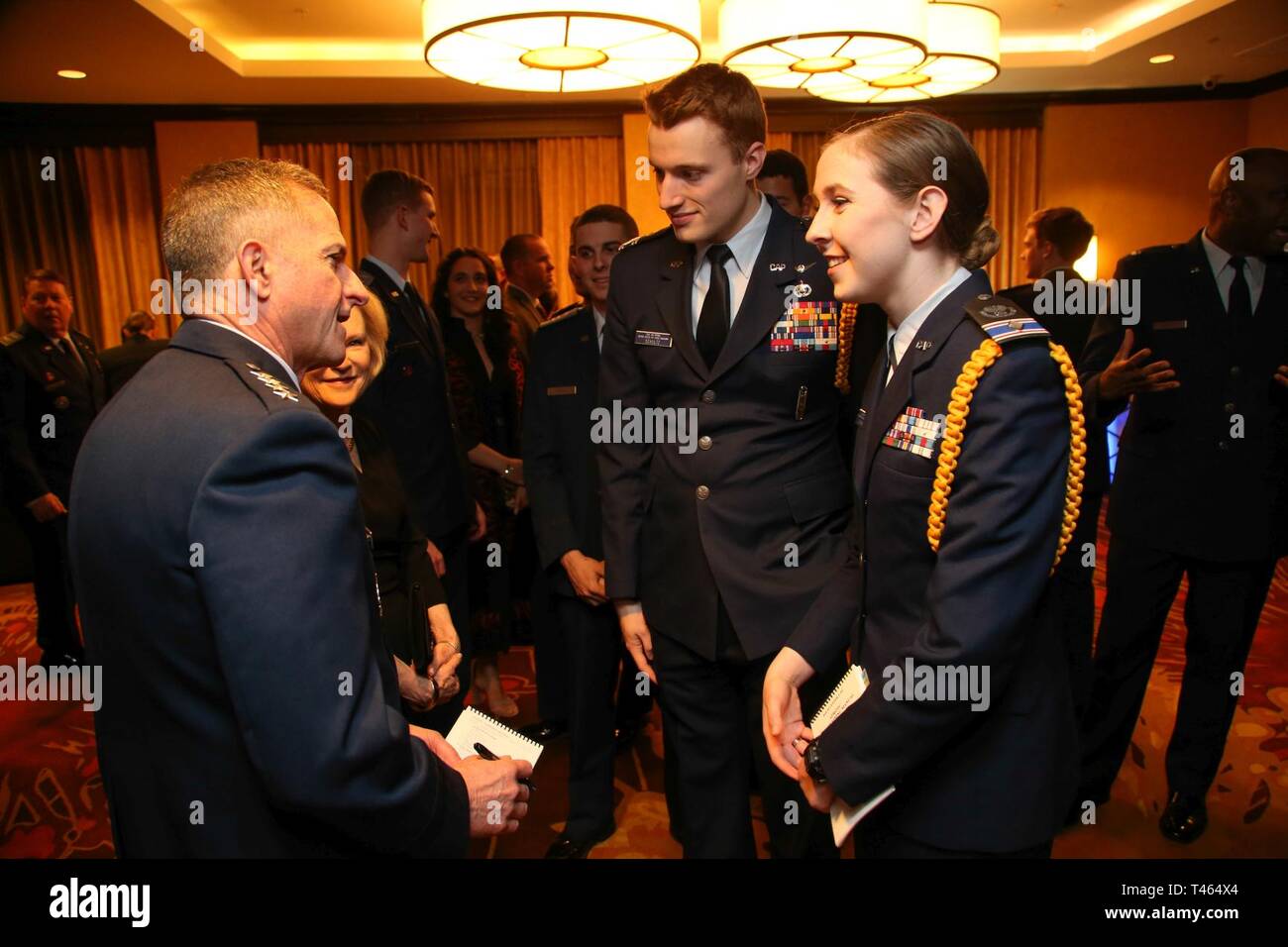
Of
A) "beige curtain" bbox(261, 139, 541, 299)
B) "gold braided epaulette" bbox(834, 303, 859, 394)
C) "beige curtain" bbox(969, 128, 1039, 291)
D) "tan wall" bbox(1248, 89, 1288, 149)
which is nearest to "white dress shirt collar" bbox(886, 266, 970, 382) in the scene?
"gold braided epaulette" bbox(834, 303, 859, 394)

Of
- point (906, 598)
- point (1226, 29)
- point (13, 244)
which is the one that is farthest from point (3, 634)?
point (1226, 29)

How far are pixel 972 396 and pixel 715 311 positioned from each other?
76 cm

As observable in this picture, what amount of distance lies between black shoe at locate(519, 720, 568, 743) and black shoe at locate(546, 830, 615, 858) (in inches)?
32.3

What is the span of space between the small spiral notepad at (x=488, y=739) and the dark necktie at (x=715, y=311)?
0.82 meters

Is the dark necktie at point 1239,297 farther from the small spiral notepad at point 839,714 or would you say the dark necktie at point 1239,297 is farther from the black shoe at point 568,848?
the black shoe at point 568,848

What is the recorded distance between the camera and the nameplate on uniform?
6.08 ft

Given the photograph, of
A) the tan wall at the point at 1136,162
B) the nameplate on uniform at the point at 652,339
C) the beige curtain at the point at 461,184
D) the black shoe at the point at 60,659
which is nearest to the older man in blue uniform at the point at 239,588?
the nameplate on uniform at the point at 652,339

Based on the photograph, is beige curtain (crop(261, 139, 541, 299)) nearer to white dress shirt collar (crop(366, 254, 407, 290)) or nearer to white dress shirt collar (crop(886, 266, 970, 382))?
white dress shirt collar (crop(366, 254, 407, 290))

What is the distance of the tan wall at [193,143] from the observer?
7.04 metres

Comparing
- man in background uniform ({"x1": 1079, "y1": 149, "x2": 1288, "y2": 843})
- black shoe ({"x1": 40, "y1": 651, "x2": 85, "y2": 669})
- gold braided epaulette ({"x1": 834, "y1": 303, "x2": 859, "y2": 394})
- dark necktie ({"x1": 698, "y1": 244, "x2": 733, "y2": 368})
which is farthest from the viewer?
black shoe ({"x1": 40, "y1": 651, "x2": 85, "y2": 669})

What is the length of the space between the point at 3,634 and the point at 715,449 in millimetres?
4779

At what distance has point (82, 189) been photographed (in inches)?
281

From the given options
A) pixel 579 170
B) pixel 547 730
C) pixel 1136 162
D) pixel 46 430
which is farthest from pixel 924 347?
pixel 1136 162

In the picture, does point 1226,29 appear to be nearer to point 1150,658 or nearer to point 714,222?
point 1150,658
